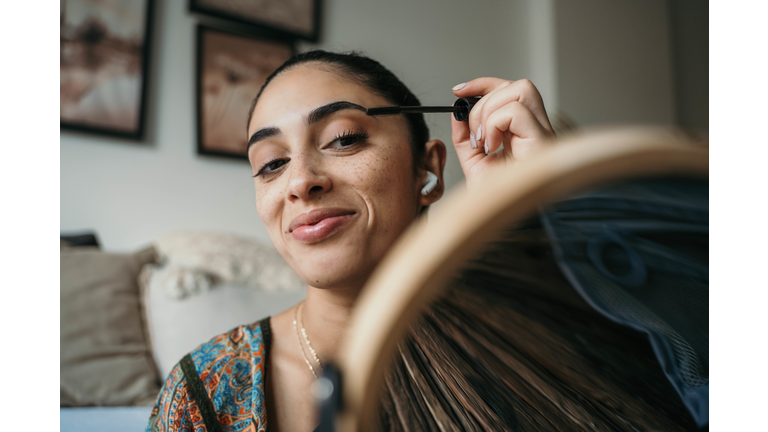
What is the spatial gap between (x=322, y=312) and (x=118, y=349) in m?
0.89

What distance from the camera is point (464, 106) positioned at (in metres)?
0.74

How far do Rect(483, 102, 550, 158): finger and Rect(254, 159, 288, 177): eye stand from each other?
372mm

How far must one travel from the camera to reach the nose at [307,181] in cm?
67

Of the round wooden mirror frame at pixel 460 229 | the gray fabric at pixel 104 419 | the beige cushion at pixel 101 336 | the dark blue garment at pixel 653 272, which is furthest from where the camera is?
the beige cushion at pixel 101 336

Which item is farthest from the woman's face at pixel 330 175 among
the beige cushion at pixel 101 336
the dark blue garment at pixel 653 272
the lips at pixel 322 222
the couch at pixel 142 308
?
the beige cushion at pixel 101 336

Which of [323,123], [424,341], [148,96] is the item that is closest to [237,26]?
[148,96]

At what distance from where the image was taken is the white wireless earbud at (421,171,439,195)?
2.75ft

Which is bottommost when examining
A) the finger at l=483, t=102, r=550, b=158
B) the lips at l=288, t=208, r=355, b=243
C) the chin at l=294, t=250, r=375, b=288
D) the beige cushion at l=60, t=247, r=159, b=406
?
the beige cushion at l=60, t=247, r=159, b=406

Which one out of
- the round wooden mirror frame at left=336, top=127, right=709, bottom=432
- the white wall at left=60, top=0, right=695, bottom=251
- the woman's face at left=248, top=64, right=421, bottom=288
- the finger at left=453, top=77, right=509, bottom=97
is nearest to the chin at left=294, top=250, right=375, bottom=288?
the woman's face at left=248, top=64, right=421, bottom=288

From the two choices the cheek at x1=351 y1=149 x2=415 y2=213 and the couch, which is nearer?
the cheek at x1=351 y1=149 x2=415 y2=213

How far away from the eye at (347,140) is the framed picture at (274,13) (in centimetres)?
154

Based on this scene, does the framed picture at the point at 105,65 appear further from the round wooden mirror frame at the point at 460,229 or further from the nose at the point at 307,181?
the round wooden mirror frame at the point at 460,229

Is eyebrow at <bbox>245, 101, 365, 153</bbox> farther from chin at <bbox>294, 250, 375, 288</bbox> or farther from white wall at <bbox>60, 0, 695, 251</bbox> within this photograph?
white wall at <bbox>60, 0, 695, 251</bbox>
